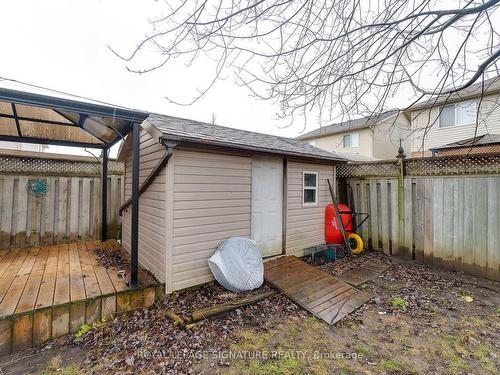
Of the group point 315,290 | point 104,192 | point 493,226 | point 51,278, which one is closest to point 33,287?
point 51,278

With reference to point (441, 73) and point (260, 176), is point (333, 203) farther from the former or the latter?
point (441, 73)

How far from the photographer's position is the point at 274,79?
2.86 metres

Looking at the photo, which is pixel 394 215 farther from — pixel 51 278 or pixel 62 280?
pixel 51 278

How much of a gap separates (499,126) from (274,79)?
13202 millimetres

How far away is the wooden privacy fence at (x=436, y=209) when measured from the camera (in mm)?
4578

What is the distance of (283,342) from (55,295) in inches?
116

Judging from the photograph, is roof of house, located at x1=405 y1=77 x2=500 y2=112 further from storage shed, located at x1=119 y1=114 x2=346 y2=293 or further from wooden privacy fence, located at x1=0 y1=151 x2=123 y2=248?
wooden privacy fence, located at x1=0 y1=151 x2=123 y2=248

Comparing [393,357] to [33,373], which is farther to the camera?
[393,357]

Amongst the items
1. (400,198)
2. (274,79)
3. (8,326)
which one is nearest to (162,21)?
(274,79)

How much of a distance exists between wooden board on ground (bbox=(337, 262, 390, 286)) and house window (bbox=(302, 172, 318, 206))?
1.80 meters

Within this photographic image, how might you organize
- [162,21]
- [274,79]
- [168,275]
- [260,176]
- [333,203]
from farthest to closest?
[333,203] < [260,176] < [168,275] < [274,79] < [162,21]

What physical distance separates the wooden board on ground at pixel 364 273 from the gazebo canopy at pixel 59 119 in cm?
471

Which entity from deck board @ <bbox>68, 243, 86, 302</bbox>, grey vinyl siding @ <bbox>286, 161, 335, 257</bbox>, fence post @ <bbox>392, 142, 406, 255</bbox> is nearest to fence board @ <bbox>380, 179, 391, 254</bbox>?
fence post @ <bbox>392, 142, 406, 255</bbox>

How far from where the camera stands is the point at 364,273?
5000 mm
